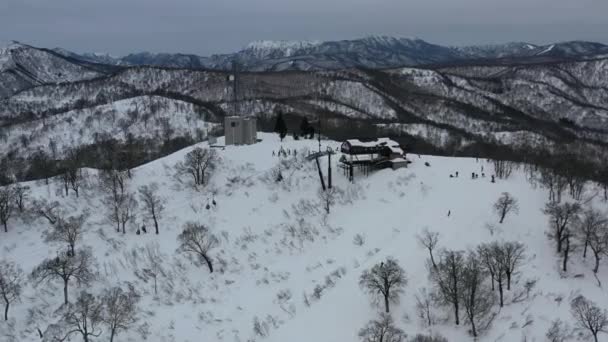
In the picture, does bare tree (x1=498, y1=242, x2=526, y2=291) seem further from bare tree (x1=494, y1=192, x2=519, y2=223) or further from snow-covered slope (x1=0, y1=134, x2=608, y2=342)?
bare tree (x1=494, y1=192, x2=519, y2=223)

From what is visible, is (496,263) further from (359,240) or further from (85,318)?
(85,318)

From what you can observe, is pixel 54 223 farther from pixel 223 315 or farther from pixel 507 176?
pixel 507 176

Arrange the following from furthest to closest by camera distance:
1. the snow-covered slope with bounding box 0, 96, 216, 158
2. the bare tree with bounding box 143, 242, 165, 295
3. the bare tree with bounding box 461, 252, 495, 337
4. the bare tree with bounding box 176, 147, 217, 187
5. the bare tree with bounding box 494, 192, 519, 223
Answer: the snow-covered slope with bounding box 0, 96, 216, 158 → the bare tree with bounding box 176, 147, 217, 187 → the bare tree with bounding box 494, 192, 519, 223 → the bare tree with bounding box 143, 242, 165, 295 → the bare tree with bounding box 461, 252, 495, 337

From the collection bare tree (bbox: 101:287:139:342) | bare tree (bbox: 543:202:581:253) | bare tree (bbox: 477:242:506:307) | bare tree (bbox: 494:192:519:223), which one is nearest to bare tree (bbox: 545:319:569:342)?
bare tree (bbox: 477:242:506:307)

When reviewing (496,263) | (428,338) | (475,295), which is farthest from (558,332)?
(428,338)

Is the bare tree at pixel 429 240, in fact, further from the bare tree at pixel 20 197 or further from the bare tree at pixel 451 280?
the bare tree at pixel 20 197

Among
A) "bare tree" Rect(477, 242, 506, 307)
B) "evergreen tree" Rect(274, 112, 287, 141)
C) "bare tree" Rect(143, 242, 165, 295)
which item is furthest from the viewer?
"evergreen tree" Rect(274, 112, 287, 141)

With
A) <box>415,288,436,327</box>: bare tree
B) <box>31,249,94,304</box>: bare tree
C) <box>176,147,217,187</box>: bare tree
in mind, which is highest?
<box>176,147,217,187</box>: bare tree
